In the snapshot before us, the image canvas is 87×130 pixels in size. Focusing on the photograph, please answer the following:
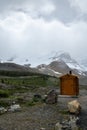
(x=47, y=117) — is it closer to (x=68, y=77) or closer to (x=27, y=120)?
(x=27, y=120)

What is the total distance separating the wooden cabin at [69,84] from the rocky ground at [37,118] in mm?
12192

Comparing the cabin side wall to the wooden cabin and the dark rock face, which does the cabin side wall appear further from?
the dark rock face

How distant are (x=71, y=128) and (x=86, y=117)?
22.0 feet

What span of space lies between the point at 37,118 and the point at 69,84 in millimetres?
20142

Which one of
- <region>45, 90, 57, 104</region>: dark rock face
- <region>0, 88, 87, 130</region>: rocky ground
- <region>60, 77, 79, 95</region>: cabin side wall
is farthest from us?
<region>60, 77, 79, 95</region>: cabin side wall

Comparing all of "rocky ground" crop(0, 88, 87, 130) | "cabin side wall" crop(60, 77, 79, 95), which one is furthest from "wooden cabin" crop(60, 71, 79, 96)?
"rocky ground" crop(0, 88, 87, 130)

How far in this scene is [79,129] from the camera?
3014 cm

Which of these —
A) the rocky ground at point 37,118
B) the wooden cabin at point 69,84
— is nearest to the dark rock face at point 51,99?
the rocky ground at point 37,118

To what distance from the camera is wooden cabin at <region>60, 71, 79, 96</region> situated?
54772 mm

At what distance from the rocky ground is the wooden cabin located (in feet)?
40.0

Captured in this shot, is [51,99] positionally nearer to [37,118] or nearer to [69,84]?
[69,84]

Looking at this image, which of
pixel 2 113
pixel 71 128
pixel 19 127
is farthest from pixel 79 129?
pixel 2 113

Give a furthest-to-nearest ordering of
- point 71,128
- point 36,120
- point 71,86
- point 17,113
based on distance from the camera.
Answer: point 71,86
point 17,113
point 36,120
point 71,128

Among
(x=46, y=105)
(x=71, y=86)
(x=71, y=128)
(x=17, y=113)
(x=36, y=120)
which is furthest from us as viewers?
(x=71, y=86)
